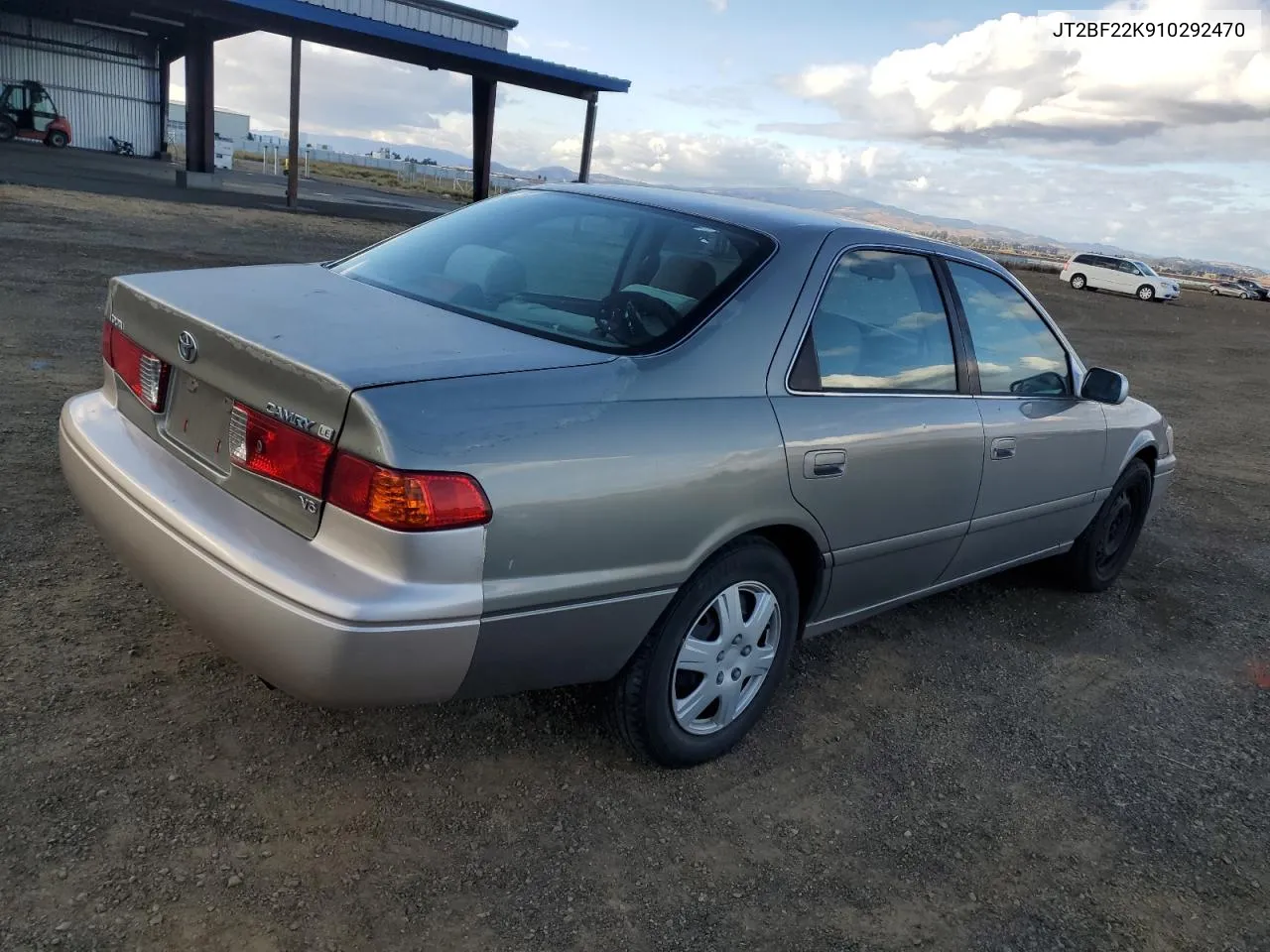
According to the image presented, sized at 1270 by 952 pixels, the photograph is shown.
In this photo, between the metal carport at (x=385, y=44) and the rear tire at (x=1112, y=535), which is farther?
the metal carport at (x=385, y=44)

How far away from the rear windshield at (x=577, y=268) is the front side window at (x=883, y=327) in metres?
0.31

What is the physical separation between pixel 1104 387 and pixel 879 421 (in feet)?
5.19

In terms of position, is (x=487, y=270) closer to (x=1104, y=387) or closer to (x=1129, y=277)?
(x=1104, y=387)

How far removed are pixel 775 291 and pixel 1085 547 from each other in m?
2.60

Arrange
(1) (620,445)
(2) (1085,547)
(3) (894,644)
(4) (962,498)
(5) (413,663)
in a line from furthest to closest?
(2) (1085,547), (3) (894,644), (4) (962,498), (1) (620,445), (5) (413,663)

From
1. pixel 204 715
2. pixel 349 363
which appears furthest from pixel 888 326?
pixel 204 715

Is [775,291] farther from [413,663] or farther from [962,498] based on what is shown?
[413,663]

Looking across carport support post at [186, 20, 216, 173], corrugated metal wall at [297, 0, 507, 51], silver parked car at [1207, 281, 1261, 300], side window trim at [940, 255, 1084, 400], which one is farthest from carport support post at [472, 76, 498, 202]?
silver parked car at [1207, 281, 1261, 300]

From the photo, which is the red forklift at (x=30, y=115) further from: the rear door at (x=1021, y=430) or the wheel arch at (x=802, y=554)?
the wheel arch at (x=802, y=554)

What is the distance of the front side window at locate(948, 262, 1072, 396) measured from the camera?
372cm

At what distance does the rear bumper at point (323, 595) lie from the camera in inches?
83.3

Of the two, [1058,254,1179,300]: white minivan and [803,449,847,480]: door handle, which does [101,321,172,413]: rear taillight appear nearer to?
[803,449,847,480]: door handle

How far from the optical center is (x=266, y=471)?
91.2 inches

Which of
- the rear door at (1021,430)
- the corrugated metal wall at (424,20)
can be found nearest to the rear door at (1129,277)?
the corrugated metal wall at (424,20)
